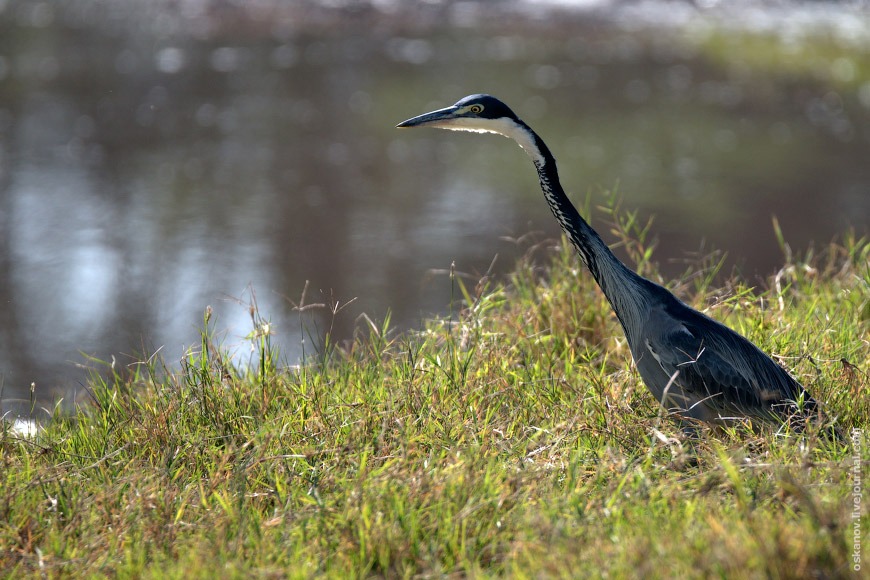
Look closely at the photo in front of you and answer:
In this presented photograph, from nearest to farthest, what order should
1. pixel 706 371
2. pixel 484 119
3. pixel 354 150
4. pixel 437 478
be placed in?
pixel 437 478
pixel 706 371
pixel 484 119
pixel 354 150

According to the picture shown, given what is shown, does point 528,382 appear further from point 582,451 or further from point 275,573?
point 275,573

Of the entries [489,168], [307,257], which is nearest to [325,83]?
[489,168]

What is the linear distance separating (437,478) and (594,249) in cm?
136

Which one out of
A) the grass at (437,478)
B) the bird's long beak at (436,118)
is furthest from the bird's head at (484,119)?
the grass at (437,478)

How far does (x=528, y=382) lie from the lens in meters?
3.66

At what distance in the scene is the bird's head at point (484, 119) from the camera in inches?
142

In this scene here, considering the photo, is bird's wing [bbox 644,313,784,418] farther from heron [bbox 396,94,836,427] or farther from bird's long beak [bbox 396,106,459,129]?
bird's long beak [bbox 396,106,459,129]

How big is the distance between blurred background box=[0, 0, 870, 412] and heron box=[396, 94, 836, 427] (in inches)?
56.9

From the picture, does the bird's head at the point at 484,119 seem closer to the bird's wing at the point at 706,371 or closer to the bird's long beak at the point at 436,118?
the bird's long beak at the point at 436,118

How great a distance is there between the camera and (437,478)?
2.75 meters

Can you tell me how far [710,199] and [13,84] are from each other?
8.68 m

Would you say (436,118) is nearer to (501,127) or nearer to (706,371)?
(501,127)

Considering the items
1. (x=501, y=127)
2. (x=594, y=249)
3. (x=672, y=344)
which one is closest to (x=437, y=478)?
(x=672, y=344)

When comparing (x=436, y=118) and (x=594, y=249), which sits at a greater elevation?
(x=436, y=118)
